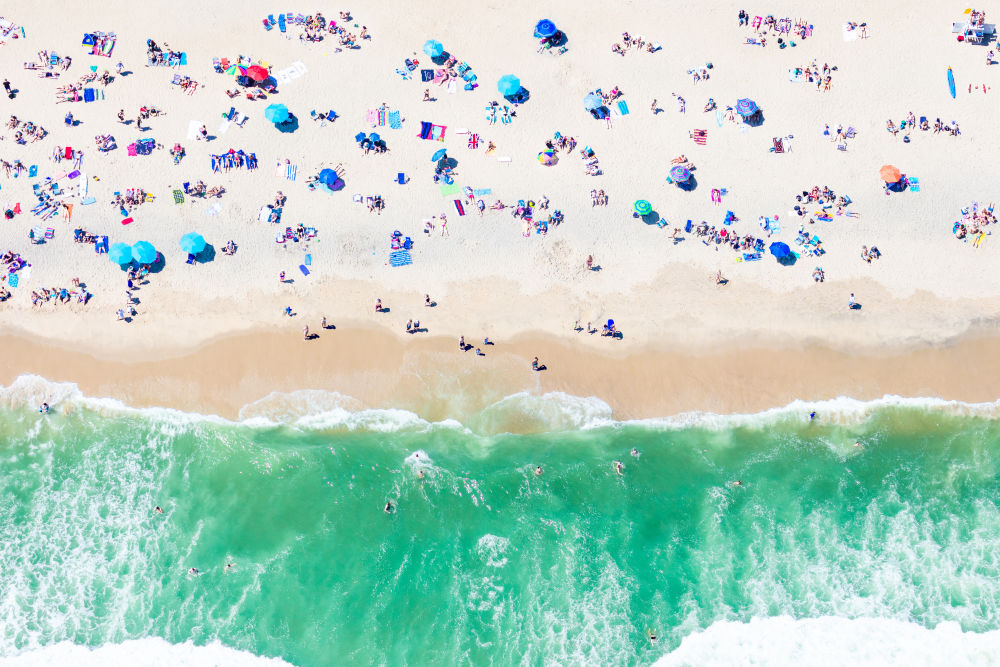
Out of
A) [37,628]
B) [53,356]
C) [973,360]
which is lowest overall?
[37,628]

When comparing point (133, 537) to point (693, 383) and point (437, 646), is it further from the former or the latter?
point (693, 383)

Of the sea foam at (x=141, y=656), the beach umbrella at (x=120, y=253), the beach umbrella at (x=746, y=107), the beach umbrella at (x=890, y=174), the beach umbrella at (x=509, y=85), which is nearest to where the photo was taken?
the sea foam at (x=141, y=656)

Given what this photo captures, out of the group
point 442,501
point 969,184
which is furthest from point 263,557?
point 969,184

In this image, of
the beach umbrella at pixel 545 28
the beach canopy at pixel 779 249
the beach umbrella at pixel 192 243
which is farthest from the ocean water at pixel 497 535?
the beach umbrella at pixel 545 28

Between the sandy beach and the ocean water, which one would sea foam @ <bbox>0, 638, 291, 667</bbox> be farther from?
the sandy beach

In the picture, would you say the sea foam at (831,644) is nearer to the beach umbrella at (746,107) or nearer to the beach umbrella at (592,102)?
the beach umbrella at (746,107)
